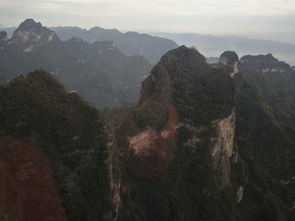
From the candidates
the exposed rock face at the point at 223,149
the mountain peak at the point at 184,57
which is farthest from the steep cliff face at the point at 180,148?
the mountain peak at the point at 184,57

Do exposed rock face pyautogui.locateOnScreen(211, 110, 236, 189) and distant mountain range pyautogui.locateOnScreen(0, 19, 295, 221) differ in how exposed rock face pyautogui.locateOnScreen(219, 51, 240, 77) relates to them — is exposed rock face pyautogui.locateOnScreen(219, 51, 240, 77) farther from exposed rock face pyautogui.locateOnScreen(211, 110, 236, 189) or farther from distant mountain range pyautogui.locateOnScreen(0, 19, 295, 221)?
exposed rock face pyautogui.locateOnScreen(211, 110, 236, 189)

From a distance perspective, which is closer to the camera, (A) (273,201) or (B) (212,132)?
(B) (212,132)

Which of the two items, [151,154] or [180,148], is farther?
[180,148]

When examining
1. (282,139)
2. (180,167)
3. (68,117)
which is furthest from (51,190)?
(282,139)

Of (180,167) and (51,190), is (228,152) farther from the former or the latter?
(51,190)

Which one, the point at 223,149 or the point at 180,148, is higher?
the point at 180,148

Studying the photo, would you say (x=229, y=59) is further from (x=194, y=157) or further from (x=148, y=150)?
(x=148, y=150)

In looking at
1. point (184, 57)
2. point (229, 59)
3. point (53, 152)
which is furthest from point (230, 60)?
point (53, 152)

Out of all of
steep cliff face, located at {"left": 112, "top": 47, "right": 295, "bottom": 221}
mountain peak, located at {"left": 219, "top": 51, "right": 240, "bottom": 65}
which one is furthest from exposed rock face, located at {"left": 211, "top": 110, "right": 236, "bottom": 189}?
mountain peak, located at {"left": 219, "top": 51, "right": 240, "bottom": 65}
